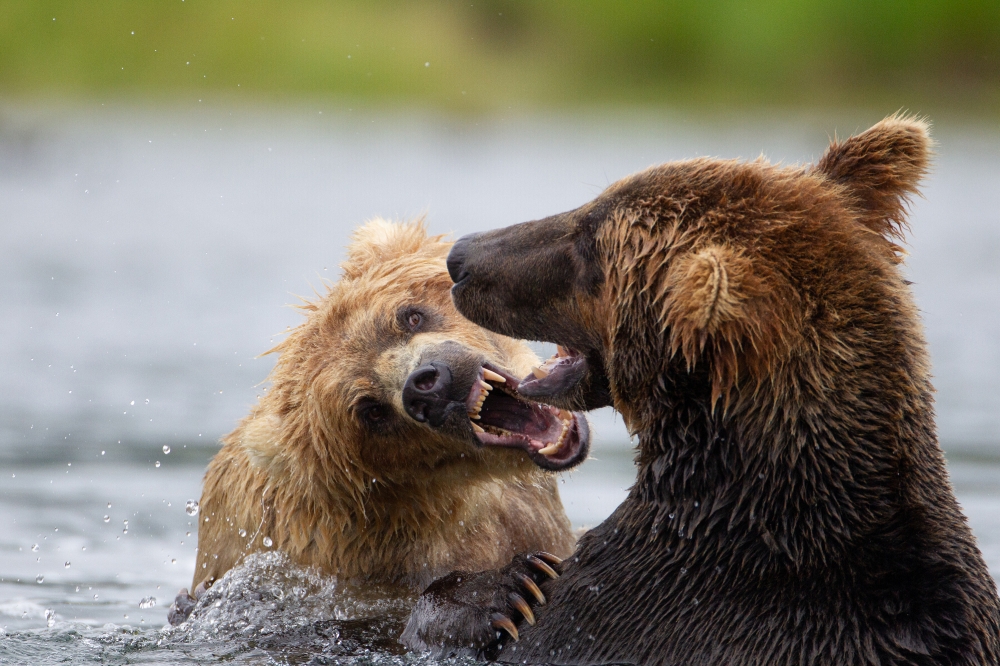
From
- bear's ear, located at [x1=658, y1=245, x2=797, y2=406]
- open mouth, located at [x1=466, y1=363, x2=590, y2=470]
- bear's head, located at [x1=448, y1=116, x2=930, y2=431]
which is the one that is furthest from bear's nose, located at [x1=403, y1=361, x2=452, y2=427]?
bear's ear, located at [x1=658, y1=245, x2=797, y2=406]

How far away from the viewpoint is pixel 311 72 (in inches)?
1225

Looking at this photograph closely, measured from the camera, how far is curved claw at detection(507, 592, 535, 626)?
4625 millimetres

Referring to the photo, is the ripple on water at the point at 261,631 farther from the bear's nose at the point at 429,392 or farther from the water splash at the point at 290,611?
the bear's nose at the point at 429,392

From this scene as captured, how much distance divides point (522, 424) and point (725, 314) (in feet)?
6.15

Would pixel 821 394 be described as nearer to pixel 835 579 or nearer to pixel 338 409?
pixel 835 579

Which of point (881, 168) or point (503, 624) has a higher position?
point (881, 168)

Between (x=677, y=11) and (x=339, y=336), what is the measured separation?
2864cm

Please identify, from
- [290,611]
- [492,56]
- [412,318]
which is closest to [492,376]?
[412,318]

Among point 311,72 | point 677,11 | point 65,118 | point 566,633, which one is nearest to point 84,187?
point 65,118

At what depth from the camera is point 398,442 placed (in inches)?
217

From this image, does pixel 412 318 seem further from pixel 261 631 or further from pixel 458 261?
pixel 261 631

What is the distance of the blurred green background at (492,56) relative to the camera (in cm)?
3075

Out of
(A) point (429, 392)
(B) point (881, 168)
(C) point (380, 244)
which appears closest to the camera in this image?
(B) point (881, 168)

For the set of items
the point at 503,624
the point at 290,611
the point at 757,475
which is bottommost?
the point at 503,624
